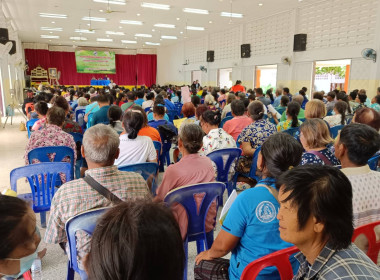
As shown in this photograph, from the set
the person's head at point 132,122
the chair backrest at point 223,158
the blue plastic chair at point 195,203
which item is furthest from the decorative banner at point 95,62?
the blue plastic chair at point 195,203

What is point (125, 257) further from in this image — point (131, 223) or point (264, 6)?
point (264, 6)

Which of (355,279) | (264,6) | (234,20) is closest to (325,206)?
(355,279)

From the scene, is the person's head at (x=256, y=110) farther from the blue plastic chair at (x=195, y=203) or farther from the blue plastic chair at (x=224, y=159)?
the blue plastic chair at (x=195, y=203)

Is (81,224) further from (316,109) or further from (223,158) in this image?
(316,109)

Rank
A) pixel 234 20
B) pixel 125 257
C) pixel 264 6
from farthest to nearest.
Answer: pixel 234 20 → pixel 264 6 → pixel 125 257

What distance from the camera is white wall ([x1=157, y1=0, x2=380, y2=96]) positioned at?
9.15 meters

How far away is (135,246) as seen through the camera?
0.64 metres

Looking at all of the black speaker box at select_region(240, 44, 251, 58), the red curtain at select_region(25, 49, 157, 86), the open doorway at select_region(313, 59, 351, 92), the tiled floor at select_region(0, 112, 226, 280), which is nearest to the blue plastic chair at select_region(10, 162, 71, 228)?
the tiled floor at select_region(0, 112, 226, 280)

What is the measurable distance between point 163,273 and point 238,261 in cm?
102

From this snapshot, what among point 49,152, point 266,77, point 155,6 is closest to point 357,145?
point 49,152

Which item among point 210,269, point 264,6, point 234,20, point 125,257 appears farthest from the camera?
point 234,20

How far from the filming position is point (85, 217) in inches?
63.3

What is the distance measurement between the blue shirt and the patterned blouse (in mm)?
2066

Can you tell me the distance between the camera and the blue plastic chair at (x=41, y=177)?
240 centimetres
